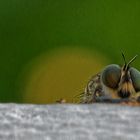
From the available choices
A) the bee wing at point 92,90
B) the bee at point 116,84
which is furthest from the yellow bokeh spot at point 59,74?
the bee at point 116,84

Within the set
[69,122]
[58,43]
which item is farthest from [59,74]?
[69,122]

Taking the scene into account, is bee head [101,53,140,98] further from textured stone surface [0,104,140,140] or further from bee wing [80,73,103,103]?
textured stone surface [0,104,140,140]

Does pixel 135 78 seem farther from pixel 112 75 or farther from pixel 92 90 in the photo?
pixel 92 90

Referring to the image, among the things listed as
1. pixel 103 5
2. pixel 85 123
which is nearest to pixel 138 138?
pixel 85 123

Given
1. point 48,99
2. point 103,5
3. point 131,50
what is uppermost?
point 103,5

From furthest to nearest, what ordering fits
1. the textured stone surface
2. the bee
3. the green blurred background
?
the green blurred background
the bee
the textured stone surface

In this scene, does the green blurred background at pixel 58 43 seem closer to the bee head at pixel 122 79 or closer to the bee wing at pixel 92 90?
the bee wing at pixel 92 90

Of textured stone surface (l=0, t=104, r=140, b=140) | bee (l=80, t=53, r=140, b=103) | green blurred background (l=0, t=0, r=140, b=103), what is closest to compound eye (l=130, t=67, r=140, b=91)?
bee (l=80, t=53, r=140, b=103)

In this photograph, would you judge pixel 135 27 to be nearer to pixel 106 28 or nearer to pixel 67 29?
pixel 106 28
